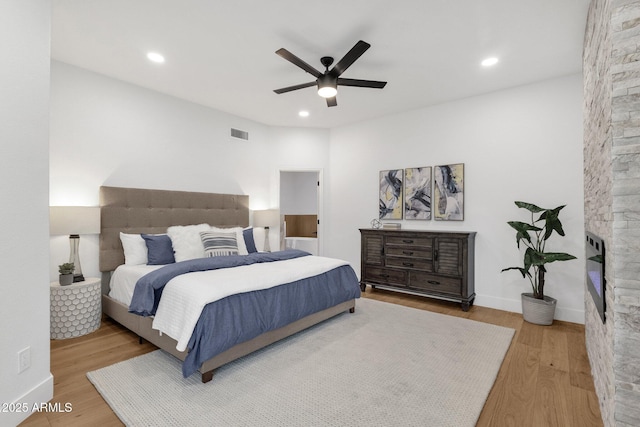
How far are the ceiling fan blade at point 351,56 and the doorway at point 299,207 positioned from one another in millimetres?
3839

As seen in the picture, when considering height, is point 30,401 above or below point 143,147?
below

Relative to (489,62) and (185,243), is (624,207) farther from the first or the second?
(185,243)

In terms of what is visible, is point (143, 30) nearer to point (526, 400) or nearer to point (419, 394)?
point (419, 394)

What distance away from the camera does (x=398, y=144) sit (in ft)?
16.2

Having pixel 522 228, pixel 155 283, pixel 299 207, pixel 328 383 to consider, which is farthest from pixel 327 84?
pixel 299 207

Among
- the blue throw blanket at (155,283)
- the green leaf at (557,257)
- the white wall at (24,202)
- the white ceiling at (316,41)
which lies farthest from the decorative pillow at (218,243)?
the green leaf at (557,257)

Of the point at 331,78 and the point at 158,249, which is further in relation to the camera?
the point at 158,249

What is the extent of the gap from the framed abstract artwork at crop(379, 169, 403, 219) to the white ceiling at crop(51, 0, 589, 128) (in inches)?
51.7

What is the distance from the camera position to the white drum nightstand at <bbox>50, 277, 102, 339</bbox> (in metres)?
2.87

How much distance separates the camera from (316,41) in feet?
9.29

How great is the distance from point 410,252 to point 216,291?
295 cm

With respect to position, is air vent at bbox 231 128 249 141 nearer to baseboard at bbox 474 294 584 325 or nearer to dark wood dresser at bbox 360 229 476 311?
dark wood dresser at bbox 360 229 476 311

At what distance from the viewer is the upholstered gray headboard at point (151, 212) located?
3504 millimetres

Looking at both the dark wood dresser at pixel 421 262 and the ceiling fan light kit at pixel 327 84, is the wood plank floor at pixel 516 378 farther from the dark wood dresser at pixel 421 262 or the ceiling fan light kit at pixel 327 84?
the ceiling fan light kit at pixel 327 84
